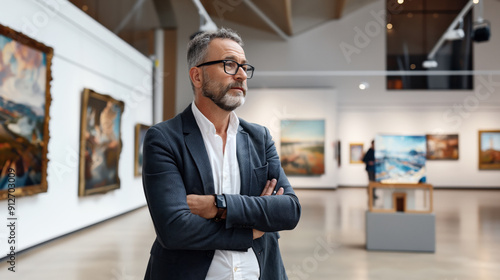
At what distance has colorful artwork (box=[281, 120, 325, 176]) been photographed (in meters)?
21.4

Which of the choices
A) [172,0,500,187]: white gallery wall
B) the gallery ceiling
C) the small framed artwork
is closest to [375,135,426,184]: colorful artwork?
the gallery ceiling

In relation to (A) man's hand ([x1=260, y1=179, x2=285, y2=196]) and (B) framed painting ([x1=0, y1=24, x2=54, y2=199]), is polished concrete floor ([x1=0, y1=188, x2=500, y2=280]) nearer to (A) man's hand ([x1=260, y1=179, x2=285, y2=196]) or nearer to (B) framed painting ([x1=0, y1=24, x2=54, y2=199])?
(B) framed painting ([x1=0, y1=24, x2=54, y2=199])

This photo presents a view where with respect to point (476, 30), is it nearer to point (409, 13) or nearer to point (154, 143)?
point (409, 13)

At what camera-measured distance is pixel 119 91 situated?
12.3 meters

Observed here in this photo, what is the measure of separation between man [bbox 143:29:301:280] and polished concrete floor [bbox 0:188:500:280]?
14.8 feet

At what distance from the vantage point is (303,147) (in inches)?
852

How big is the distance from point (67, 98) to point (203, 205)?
26.9 feet

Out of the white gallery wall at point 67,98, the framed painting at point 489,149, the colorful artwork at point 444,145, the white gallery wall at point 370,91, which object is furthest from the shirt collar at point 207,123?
the framed painting at point 489,149

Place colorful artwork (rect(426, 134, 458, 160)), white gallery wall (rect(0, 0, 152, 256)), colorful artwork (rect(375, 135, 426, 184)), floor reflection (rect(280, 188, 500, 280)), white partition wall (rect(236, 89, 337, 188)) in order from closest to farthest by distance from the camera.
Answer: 1. floor reflection (rect(280, 188, 500, 280))
2. white gallery wall (rect(0, 0, 152, 256))
3. colorful artwork (rect(375, 135, 426, 184))
4. white partition wall (rect(236, 89, 337, 188))
5. colorful artwork (rect(426, 134, 458, 160))

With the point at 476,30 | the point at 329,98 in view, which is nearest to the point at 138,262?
the point at 476,30

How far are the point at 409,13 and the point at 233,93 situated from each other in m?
23.2

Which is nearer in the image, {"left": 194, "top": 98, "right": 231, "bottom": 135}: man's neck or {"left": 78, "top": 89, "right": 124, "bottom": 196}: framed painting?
{"left": 194, "top": 98, "right": 231, "bottom": 135}: man's neck

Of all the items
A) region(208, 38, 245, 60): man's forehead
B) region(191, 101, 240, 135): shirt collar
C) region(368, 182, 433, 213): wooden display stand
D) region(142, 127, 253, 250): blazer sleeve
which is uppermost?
region(208, 38, 245, 60): man's forehead

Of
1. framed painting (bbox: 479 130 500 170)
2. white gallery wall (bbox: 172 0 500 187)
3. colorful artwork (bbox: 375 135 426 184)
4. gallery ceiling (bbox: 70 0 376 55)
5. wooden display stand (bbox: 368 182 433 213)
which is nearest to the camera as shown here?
wooden display stand (bbox: 368 182 433 213)
